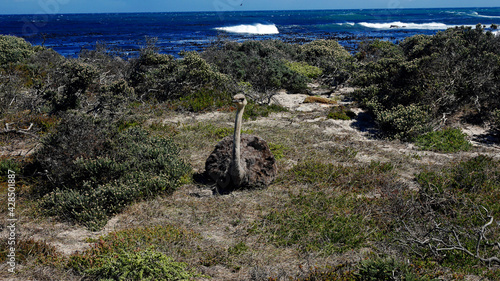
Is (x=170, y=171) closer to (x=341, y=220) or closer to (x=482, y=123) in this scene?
(x=341, y=220)

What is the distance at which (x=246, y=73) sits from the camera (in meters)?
17.0

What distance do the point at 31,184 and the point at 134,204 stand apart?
2403 mm

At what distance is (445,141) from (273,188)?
17.8 ft

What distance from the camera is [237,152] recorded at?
621 cm

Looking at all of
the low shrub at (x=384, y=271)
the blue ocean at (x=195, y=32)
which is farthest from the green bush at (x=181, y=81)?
the low shrub at (x=384, y=271)

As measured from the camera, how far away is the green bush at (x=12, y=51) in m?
17.6

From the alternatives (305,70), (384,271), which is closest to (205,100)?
(305,70)

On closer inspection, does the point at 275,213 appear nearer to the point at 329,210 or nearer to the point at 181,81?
the point at 329,210

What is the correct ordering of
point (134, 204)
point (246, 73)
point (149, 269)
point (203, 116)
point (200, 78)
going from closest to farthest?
point (149, 269) < point (134, 204) < point (203, 116) < point (200, 78) < point (246, 73)

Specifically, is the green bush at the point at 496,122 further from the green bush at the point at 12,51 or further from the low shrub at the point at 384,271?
the green bush at the point at 12,51

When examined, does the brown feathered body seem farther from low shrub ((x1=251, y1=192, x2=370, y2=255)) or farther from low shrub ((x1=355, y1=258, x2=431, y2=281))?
low shrub ((x1=355, y1=258, x2=431, y2=281))

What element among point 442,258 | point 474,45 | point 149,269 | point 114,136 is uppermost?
point 474,45

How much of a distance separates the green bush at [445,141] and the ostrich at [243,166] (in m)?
4.79

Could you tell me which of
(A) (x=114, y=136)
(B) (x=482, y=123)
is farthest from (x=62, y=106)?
(B) (x=482, y=123)
